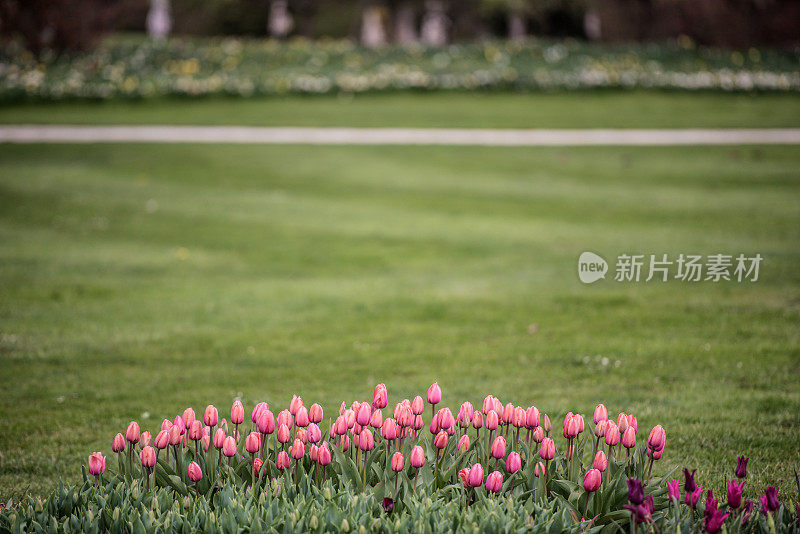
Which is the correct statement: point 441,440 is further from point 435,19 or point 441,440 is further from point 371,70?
point 435,19

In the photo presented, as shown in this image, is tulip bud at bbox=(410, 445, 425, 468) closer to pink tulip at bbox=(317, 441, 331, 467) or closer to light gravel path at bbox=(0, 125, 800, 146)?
pink tulip at bbox=(317, 441, 331, 467)

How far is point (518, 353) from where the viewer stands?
6289 mm

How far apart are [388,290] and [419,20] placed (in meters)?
37.7

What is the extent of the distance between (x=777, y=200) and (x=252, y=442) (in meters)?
10.0

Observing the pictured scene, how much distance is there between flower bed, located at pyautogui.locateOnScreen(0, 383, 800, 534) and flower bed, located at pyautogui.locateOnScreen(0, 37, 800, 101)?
16.1 meters

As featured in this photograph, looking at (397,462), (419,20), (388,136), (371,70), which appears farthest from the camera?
(419,20)

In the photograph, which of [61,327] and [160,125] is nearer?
[61,327]

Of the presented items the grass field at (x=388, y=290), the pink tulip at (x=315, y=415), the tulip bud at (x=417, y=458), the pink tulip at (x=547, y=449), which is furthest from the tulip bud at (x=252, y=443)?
the grass field at (x=388, y=290)

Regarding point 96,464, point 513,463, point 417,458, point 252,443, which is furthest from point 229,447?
point 513,463

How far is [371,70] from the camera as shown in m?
20.2

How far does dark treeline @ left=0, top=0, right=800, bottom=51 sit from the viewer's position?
67.7ft

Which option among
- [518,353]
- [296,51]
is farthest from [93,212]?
[296,51]

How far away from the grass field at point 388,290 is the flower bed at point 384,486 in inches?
48.7

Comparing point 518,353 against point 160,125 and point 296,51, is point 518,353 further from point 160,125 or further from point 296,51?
point 296,51
